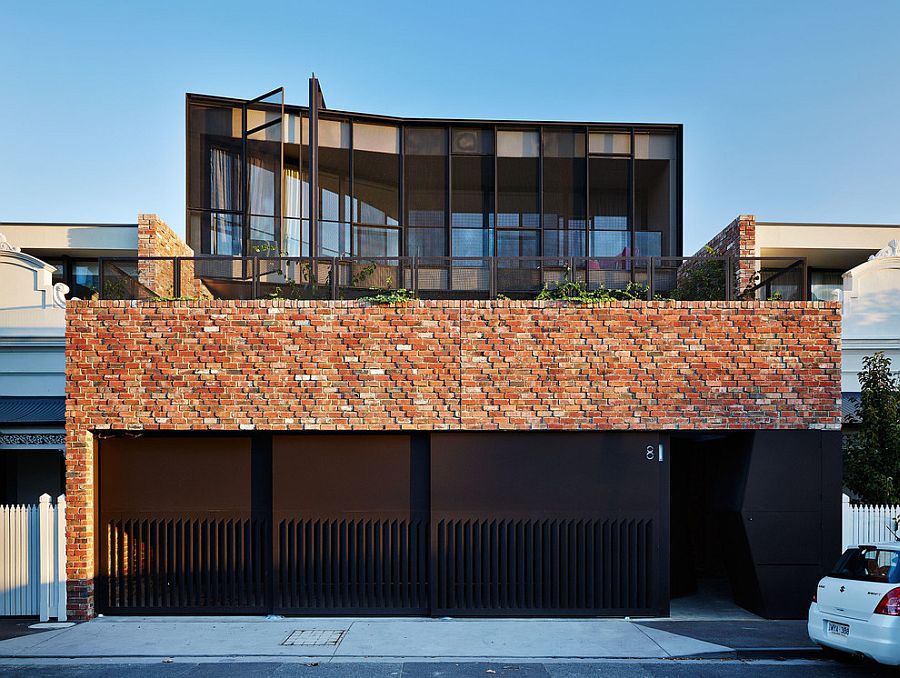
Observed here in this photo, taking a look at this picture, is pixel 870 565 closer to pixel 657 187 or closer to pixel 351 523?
pixel 351 523

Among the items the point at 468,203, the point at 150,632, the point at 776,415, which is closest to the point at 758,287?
the point at 776,415

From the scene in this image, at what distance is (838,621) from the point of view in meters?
8.16

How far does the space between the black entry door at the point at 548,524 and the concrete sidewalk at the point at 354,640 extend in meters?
0.38

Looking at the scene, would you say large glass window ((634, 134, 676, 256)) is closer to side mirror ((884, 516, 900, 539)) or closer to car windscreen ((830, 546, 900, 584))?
side mirror ((884, 516, 900, 539))

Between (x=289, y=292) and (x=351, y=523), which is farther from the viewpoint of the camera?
(x=289, y=292)

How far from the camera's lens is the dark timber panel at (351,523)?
10734 mm

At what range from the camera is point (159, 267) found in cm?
1305

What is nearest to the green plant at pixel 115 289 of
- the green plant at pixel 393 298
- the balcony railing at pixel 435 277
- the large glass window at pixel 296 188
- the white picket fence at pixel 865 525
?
the balcony railing at pixel 435 277

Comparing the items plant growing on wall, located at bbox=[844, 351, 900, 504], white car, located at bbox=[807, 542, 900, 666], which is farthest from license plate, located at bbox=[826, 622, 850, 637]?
plant growing on wall, located at bbox=[844, 351, 900, 504]

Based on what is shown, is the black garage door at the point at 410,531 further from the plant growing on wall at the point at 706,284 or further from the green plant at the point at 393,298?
the plant growing on wall at the point at 706,284

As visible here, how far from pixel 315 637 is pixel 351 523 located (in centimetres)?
172

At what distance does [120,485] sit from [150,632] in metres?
2.25

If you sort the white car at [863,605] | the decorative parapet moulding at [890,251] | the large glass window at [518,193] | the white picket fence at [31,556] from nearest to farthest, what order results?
1. the white car at [863,605]
2. the white picket fence at [31,556]
3. the decorative parapet moulding at [890,251]
4. the large glass window at [518,193]

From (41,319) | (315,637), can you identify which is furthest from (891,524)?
(41,319)
